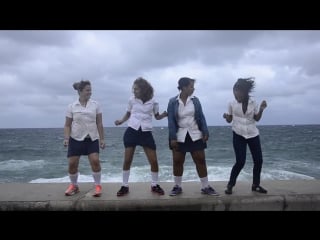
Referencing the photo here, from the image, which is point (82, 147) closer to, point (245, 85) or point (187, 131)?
point (187, 131)

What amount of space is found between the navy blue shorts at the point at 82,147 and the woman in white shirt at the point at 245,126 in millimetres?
2118

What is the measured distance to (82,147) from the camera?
202 inches

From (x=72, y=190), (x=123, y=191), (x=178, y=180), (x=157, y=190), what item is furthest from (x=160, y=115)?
(x=72, y=190)

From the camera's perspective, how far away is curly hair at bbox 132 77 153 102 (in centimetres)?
514

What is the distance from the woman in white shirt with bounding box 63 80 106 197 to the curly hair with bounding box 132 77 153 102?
28.7 inches

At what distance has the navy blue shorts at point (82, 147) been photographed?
5.12 meters

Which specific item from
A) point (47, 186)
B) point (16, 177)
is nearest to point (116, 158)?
point (16, 177)

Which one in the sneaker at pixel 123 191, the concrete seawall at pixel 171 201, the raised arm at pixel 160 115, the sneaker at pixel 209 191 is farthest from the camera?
the raised arm at pixel 160 115

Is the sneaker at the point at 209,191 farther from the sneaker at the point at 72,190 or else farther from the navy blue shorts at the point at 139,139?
the sneaker at the point at 72,190

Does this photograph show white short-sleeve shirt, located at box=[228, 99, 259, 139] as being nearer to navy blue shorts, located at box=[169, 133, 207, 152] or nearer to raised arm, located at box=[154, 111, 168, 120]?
navy blue shorts, located at box=[169, 133, 207, 152]

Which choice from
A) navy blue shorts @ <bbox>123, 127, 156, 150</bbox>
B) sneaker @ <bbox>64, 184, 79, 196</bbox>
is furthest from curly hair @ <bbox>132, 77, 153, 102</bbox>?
sneaker @ <bbox>64, 184, 79, 196</bbox>

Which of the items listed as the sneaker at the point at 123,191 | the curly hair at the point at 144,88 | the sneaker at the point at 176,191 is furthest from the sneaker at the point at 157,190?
the curly hair at the point at 144,88

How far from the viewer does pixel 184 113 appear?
5.05 metres
